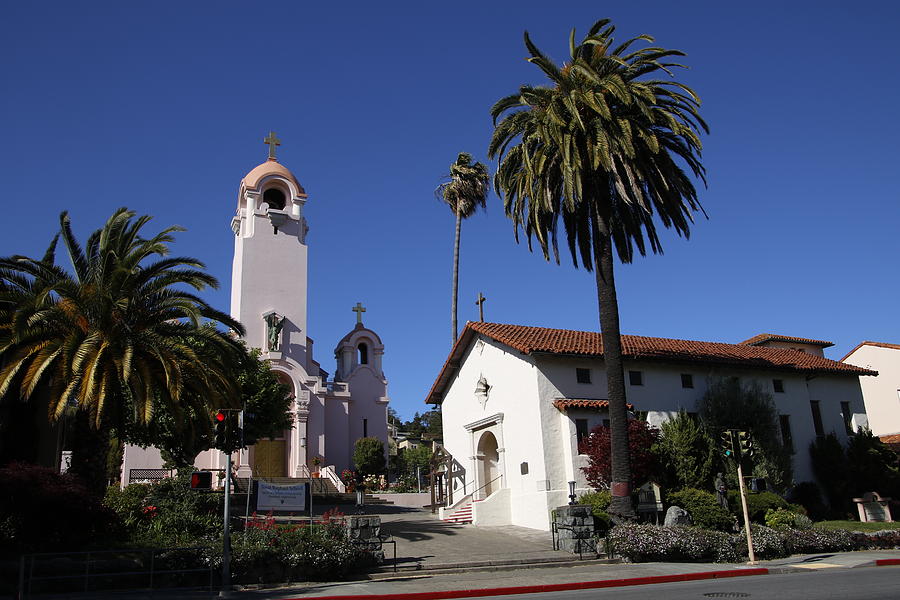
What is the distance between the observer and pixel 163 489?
858 inches

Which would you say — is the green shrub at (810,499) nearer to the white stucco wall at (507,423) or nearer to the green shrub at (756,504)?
the green shrub at (756,504)

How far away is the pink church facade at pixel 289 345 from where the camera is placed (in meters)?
40.3

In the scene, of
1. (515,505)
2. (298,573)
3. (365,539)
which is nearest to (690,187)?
(515,505)

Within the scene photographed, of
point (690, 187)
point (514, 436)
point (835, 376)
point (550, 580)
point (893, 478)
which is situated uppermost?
point (690, 187)

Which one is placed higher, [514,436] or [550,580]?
[514,436]

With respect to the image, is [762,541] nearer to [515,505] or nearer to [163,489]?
[515,505]

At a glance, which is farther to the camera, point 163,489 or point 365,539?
point 163,489

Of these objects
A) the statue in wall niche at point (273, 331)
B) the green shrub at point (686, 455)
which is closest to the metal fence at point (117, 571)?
the green shrub at point (686, 455)

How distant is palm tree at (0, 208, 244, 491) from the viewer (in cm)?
1764

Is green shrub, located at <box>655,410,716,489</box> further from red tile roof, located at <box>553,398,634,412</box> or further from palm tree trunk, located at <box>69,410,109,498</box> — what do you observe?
palm tree trunk, located at <box>69,410,109,498</box>

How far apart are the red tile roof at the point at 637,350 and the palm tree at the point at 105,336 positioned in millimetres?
12008

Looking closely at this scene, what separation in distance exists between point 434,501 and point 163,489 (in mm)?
13990

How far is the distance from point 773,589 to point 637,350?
1667cm

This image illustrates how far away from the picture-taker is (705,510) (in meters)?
22.7
